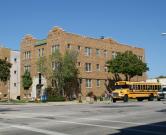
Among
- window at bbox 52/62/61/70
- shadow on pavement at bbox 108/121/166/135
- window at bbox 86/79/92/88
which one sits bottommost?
shadow on pavement at bbox 108/121/166/135

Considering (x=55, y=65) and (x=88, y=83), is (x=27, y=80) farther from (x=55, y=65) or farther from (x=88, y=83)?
(x=55, y=65)

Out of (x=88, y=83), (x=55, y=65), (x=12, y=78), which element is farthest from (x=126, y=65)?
(x=12, y=78)

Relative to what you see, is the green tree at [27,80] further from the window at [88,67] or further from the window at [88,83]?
the window at [88,67]

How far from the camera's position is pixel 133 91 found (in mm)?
54250

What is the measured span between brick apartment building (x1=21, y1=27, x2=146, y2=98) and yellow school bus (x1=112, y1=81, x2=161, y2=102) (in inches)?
606

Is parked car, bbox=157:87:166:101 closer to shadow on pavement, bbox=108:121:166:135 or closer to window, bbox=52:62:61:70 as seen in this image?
window, bbox=52:62:61:70

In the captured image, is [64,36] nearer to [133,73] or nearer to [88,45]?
[88,45]

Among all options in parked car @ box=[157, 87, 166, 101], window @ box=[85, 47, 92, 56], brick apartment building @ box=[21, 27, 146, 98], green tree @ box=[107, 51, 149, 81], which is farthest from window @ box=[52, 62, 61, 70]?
parked car @ box=[157, 87, 166, 101]

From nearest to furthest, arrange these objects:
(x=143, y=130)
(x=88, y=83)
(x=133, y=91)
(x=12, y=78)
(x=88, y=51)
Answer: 1. (x=143, y=130)
2. (x=133, y=91)
3. (x=88, y=83)
4. (x=88, y=51)
5. (x=12, y=78)

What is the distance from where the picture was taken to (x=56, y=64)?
62844 millimetres

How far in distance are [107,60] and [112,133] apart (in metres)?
61.1

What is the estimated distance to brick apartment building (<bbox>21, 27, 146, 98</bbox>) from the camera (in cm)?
6856

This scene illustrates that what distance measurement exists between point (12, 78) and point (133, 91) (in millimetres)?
38039

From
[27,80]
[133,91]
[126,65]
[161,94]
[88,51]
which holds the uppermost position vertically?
[88,51]
